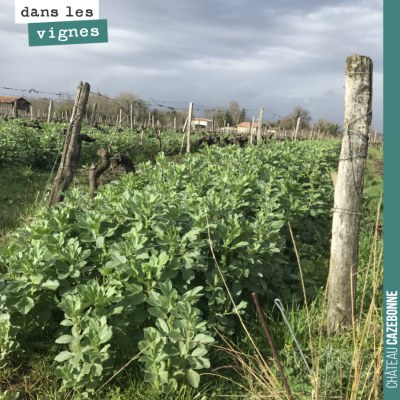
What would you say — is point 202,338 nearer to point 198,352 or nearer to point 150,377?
point 198,352

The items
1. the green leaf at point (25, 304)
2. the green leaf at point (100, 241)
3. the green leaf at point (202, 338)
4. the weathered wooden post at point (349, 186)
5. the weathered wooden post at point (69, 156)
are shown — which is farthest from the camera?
the weathered wooden post at point (69, 156)

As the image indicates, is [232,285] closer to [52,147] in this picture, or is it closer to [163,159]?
[163,159]

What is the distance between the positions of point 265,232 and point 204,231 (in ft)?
1.83

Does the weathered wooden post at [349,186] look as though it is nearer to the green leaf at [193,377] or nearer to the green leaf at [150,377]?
the green leaf at [193,377]

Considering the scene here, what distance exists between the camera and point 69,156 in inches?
203

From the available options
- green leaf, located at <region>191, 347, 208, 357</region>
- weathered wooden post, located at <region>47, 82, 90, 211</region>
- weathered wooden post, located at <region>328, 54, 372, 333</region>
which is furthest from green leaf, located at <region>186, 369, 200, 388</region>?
weathered wooden post, located at <region>47, 82, 90, 211</region>

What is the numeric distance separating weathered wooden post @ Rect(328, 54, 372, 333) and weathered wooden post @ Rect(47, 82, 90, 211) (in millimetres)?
3745

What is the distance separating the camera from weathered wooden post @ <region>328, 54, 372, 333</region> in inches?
118

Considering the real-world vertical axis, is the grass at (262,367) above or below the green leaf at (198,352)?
below

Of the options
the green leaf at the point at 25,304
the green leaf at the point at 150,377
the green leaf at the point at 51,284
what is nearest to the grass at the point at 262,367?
the green leaf at the point at 150,377

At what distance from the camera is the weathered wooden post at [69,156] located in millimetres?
5109

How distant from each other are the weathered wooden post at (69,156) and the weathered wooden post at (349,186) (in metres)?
3.74

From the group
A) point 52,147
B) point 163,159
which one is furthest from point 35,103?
point 163,159

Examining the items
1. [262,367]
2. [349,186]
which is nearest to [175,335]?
[262,367]
